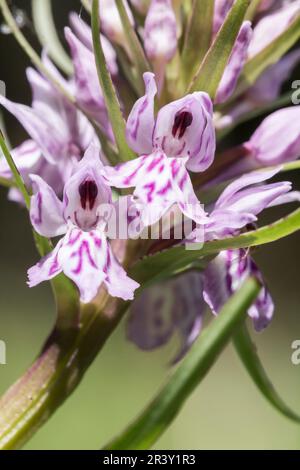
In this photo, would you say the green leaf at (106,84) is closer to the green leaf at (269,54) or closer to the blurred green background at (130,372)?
the green leaf at (269,54)

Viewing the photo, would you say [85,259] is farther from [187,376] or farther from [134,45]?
[134,45]

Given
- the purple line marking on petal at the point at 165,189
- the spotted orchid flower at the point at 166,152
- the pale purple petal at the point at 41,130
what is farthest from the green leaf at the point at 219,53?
the pale purple petal at the point at 41,130

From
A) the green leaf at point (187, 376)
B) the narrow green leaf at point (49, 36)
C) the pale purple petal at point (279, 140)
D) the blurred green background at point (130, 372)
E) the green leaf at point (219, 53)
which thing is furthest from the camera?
the blurred green background at point (130, 372)

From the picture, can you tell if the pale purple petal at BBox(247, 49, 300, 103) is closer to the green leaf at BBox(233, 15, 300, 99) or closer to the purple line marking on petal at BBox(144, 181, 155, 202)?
the green leaf at BBox(233, 15, 300, 99)

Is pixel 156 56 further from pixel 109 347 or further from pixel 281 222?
pixel 109 347

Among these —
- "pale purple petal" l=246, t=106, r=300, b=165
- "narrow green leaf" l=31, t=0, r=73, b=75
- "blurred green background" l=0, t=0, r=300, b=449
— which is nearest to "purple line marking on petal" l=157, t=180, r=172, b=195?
"pale purple petal" l=246, t=106, r=300, b=165

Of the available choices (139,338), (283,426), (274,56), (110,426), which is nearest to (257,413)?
(283,426)

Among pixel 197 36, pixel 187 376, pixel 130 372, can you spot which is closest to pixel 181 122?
pixel 197 36
